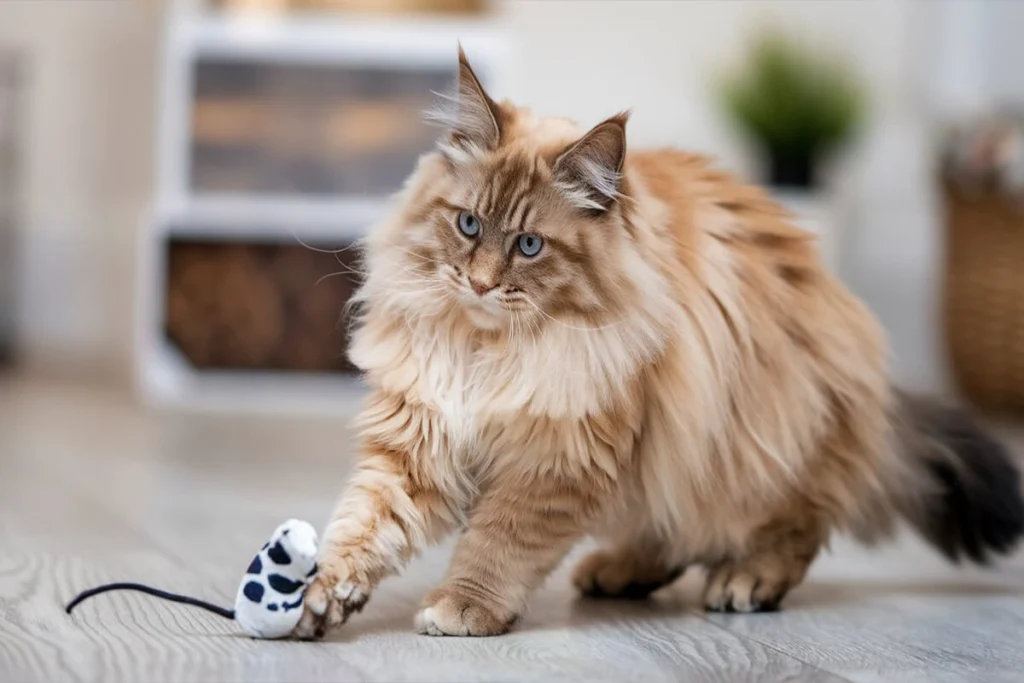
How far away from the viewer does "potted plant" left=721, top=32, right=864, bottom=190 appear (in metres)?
4.41

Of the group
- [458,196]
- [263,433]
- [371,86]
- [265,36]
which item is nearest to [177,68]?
[265,36]

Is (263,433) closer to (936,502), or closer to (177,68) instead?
(177,68)

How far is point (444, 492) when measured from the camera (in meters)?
1.58

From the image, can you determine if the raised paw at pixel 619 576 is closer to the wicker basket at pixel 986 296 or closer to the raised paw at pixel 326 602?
the raised paw at pixel 326 602

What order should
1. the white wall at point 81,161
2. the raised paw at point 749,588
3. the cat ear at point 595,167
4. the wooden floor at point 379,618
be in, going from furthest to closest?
1. the white wall at point 81,161
2. the raised paw at point 749,588
3. the cat ear at point 595,167
4. the wooden floor at point 379,618

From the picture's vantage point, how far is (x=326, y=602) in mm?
1441

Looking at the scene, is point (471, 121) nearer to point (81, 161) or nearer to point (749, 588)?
point (749, 588)

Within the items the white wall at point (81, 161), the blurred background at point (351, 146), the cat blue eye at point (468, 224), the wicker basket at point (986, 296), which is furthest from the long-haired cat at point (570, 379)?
the white wall at point (81, 161)

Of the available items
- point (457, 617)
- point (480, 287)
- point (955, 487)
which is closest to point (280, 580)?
point (457, 617)

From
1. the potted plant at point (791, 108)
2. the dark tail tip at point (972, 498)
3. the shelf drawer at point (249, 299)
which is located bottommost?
the shelf drawer at point (249, 299)

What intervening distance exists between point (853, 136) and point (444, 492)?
344 centimetres

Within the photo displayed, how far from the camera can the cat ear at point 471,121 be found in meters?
1.57

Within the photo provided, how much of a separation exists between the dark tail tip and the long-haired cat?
0.69ft

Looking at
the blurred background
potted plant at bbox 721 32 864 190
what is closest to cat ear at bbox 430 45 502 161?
the blurred background
